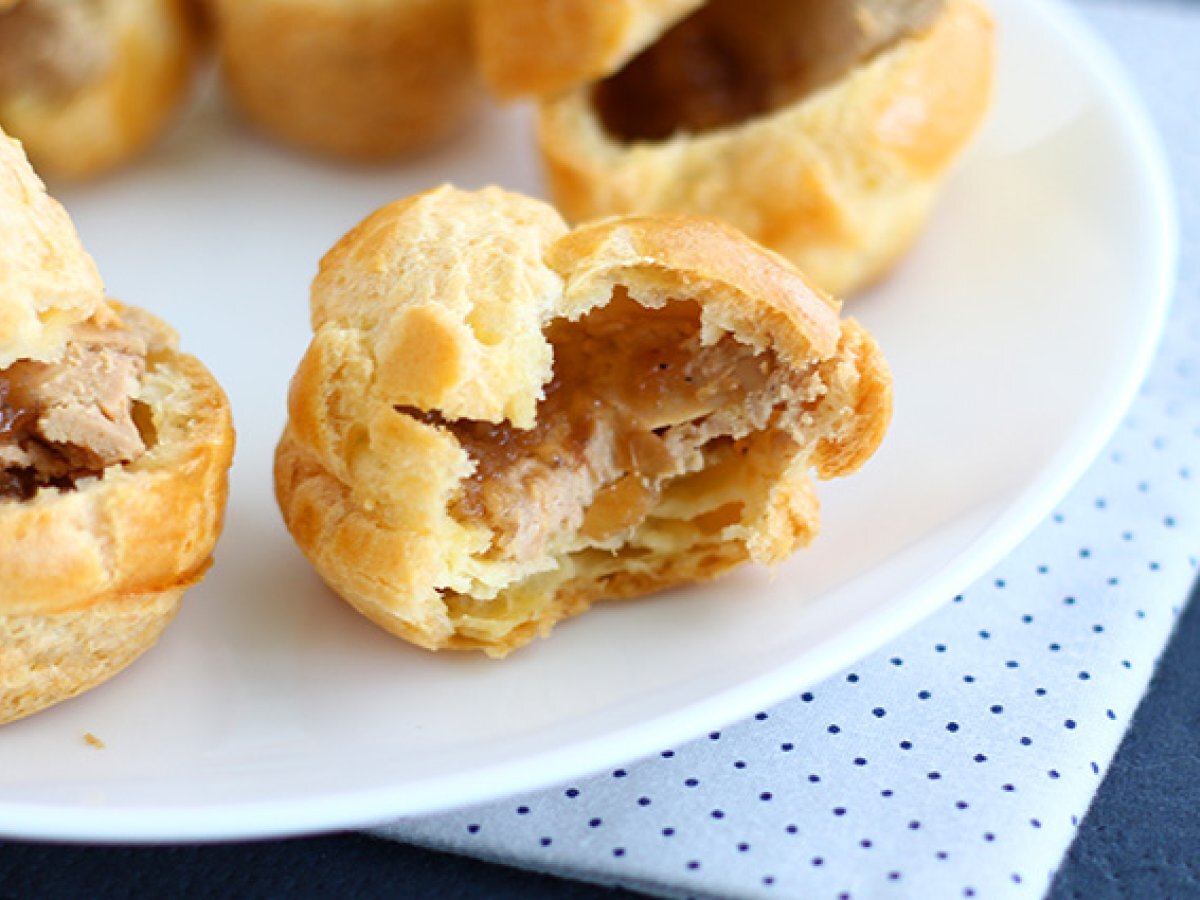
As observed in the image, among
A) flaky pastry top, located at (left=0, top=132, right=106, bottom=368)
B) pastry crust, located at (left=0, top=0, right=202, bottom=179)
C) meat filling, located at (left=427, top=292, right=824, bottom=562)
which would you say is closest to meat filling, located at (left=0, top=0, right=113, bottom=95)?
pastry crust, located at (left=0, top=0, right=202, bottom=179)

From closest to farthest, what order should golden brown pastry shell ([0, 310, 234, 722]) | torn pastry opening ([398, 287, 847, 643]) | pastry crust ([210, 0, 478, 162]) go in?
1. golden brown pastry shell ([0, 310, 234, 722])
2. torn pastry opening ([398, 287, 847, 643])
3. pastry crust ([210, 0, 478, 162])

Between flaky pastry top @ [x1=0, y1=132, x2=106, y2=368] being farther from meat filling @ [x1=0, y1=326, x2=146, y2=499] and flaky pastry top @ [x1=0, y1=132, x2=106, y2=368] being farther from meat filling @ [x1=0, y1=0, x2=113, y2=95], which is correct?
meat filling @ [x1=0, y1=0, x2=113, y2=95]

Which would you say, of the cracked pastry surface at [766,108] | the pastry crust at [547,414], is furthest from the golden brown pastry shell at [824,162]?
the pastry crust at [547,414]

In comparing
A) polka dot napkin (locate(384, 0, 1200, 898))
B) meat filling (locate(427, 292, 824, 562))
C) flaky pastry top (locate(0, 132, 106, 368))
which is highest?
flaky pastry top (locate(0, 132, 106, 368))

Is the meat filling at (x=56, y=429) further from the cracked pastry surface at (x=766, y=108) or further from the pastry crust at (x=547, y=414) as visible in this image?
the cracked pastry surface at (x=766, y=108)

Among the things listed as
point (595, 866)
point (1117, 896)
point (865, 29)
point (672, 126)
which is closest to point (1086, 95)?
point (865, 29)

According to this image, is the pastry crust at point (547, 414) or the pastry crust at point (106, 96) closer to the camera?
the pastry crust at point (547, 414)

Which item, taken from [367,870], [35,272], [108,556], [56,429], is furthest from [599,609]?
[35,272]

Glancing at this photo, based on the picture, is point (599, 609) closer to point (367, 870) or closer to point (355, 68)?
point (367, 870)
